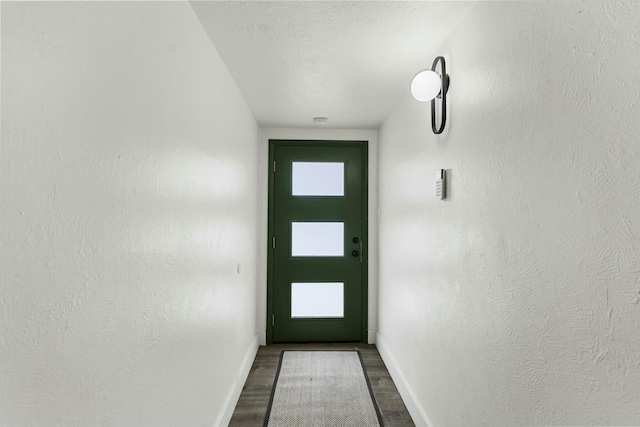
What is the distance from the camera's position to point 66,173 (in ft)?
2.52

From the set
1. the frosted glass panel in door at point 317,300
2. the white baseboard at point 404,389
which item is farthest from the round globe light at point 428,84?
the frosted glass panel in door at point 317,300

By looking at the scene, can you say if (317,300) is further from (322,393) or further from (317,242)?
(322,393)

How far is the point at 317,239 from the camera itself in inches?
141

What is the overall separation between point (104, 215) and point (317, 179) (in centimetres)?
276

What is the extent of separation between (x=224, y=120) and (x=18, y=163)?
150 centimetres

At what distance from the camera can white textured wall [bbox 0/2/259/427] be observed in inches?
26.1

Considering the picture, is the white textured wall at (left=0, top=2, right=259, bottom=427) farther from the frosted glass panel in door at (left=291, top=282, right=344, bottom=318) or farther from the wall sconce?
the frosted glass panel in door at (left=291, top=282, right=344, bottom=318)

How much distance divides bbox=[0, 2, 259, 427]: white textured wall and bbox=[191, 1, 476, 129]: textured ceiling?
231 millimetres

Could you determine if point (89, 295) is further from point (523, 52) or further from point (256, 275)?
point (256, 275)

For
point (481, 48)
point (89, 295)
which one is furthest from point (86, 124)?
point (481, 48)

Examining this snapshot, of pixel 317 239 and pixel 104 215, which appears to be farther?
pixel 317 239

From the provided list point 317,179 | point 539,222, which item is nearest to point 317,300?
point 317,179

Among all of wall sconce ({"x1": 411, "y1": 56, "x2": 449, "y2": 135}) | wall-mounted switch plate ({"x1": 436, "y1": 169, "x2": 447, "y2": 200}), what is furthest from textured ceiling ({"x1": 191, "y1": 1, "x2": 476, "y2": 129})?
wall-mounted switch plate ({"x1": 436, "y1": 169, "x2": 447, "y2": 200})

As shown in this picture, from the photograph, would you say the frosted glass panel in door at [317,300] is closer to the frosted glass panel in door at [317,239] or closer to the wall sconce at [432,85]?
the frosted glass panel in door at [317,239]
